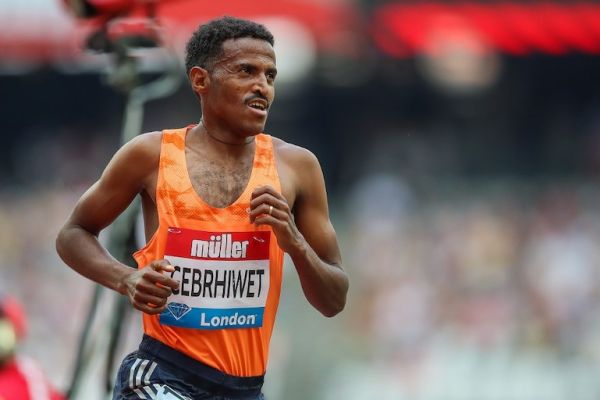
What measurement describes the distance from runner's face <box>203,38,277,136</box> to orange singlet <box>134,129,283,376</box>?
0.71 feet

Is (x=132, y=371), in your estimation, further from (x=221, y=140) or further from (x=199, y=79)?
(x=199, y=79)

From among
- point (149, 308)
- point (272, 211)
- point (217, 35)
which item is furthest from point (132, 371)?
point (217, 35)

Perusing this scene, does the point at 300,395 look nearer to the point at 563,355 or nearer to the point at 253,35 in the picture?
the point at 563,355

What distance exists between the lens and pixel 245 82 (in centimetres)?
493

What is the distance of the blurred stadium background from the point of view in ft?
51.2

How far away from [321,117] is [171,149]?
17.4m

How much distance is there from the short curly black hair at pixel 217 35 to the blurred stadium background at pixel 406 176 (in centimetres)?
645

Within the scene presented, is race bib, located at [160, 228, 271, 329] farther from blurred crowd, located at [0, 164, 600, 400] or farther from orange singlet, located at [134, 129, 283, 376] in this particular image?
blurred crowd, located at [0, 164, 600, 400]

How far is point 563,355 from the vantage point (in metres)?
15.5

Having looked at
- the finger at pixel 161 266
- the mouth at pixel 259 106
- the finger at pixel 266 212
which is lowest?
the finger at pixel 161 266

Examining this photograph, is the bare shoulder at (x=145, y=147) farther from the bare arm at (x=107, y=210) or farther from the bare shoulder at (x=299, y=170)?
the bare shoulder at (x=299, y=170)

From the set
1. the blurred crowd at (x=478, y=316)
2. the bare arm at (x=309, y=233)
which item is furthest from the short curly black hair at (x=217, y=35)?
the blurred crowd at (x=478, y=316)

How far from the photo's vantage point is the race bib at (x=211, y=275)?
4891mm

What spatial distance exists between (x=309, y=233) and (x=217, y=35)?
78 cm
